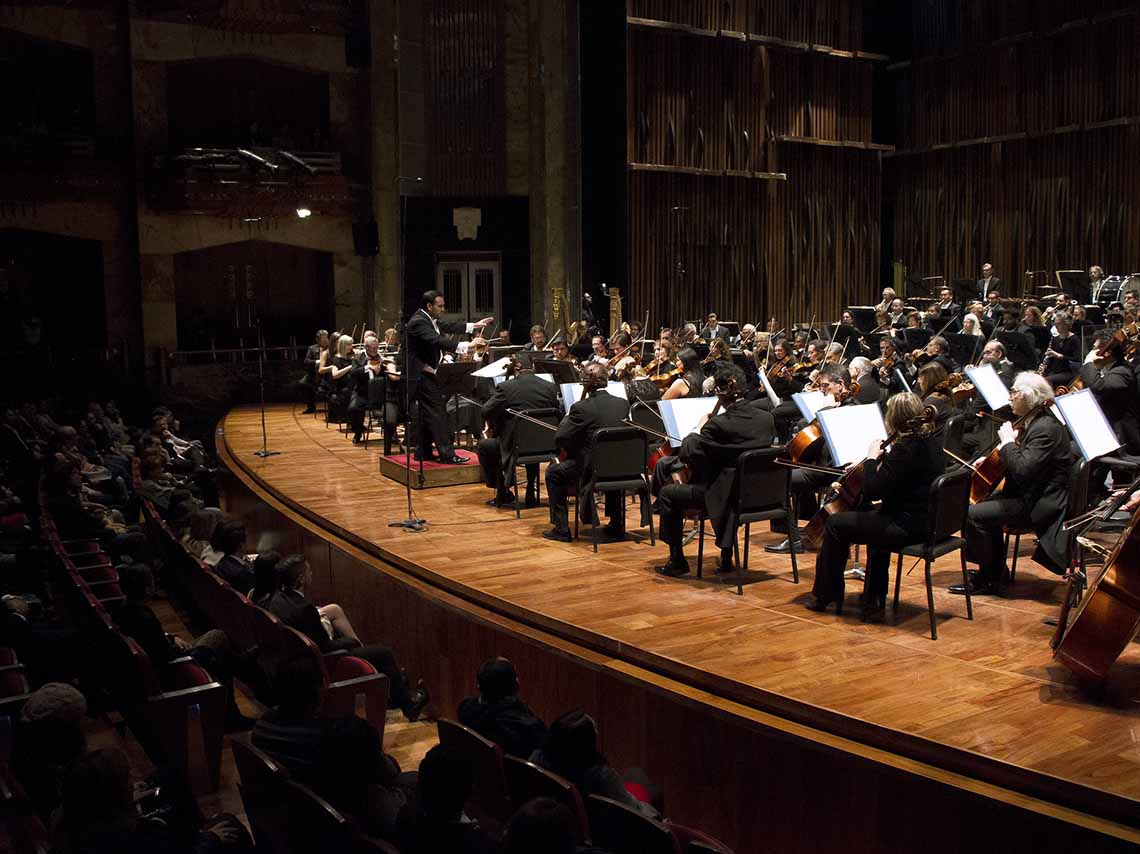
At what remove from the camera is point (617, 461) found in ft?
20.5

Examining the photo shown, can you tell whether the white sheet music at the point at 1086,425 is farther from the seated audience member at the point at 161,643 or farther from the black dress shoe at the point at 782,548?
the seated audience member at the point at 161,643

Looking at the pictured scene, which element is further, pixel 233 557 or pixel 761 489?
pixel 233 557

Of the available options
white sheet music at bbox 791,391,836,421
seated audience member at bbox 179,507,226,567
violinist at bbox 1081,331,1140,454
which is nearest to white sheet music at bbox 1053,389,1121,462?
white sheet music at bbox 791,391,836,421

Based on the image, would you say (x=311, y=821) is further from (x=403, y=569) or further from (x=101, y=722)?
(x=403, y=569)

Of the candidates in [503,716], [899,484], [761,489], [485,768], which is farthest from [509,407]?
[485,768]

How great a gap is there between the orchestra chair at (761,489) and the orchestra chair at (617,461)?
2.84 feet

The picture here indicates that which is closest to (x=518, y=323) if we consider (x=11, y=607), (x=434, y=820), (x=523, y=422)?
(x=523, y=422)

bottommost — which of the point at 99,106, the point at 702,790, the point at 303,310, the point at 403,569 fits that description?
the point at 702,790

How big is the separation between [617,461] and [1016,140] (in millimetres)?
13182

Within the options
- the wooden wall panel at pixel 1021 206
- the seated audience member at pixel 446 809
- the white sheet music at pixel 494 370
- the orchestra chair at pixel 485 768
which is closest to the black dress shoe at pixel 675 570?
the orchestra chair at pixel 485 768

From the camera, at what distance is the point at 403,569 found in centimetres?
620

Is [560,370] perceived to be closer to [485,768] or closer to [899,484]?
[899,484]

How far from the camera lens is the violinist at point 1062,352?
29.7 ft

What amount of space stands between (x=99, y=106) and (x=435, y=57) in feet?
15.1
